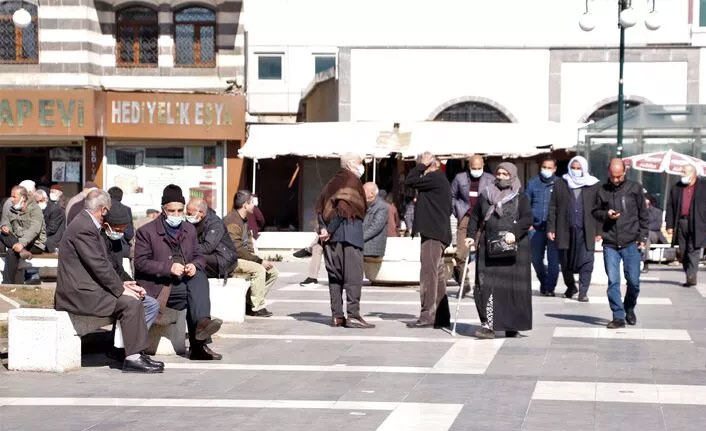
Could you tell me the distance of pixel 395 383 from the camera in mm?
11219

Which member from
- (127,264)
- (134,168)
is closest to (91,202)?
(127,264)

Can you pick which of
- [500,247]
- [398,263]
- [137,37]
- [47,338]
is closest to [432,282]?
[500,247]

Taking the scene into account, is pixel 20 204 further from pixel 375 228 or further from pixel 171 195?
pixel 171 195

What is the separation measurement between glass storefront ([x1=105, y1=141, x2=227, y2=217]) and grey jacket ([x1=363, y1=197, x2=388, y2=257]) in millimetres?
13964

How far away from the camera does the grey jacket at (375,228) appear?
64.2 ft

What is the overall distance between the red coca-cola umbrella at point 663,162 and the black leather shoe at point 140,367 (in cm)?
1610

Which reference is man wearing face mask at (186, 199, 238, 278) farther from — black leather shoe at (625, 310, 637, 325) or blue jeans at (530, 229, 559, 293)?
blue jeans at (530, 229, 559, 293)

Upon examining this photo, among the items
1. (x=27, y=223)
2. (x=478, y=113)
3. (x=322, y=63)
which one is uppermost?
(x=322, y=63)

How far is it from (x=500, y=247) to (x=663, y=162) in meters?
13.4

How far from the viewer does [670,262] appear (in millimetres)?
26484

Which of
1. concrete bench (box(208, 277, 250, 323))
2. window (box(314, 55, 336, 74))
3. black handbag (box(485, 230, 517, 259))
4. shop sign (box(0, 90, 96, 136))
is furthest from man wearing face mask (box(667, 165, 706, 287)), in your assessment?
window (box(314, 55, 336, 74))

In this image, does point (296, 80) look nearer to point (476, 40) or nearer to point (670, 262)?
point (476, 40)

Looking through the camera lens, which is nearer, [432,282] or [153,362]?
[153,362]

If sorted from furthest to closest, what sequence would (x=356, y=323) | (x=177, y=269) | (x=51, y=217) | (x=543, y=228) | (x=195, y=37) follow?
1. (x=195, y=37)
2. (x=51, y=217)
3. (x=543, y=228)
4. (x=356, y=323)
5. (x=177, y=269)
